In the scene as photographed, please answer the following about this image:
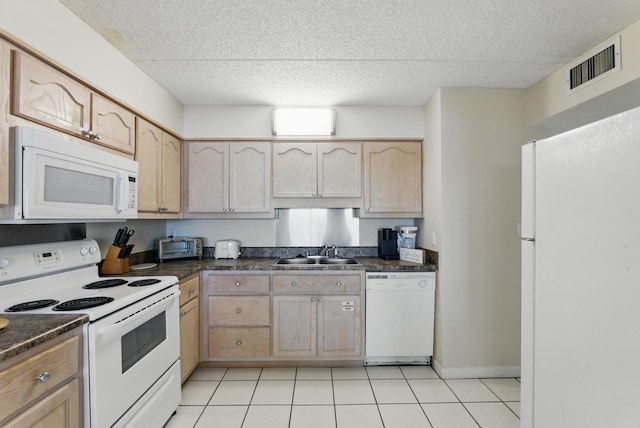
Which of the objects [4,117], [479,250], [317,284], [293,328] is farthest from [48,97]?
[479,250]

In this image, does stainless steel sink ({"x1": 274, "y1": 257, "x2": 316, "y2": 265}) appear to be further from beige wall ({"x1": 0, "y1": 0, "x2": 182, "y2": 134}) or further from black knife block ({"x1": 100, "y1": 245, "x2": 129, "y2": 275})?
beige wall ({"x1": 0, "y1": 0, "x2": 182, "y2": 134})

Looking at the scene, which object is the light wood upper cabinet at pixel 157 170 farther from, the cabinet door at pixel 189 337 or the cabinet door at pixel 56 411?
the cabinet door at pixel 56 411

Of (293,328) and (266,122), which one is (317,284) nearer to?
(293,328)

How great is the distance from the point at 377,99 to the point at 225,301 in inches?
88.1

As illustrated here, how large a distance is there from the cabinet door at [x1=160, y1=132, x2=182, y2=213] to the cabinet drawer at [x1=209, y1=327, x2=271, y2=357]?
1.14m

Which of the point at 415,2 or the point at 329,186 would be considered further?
the point at 329,186

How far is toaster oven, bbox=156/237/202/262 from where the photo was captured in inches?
113

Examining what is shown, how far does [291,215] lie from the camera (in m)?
3.31

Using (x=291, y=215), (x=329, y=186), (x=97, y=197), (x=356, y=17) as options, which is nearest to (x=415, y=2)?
(x=356, y=17)

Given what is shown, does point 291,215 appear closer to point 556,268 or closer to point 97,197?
point 97,197

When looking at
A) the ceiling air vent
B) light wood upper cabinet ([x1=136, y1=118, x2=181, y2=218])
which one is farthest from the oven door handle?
the ceiling air vent

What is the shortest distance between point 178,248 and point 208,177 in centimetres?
73

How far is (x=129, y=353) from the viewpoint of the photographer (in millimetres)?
1571

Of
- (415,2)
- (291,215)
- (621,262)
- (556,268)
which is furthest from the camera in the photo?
(291,215)
